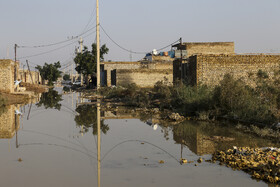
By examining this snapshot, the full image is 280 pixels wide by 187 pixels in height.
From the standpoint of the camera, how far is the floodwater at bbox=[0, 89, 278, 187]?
22.7 feet

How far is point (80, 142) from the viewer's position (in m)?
11.1

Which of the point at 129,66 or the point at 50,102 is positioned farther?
the point at 129,66

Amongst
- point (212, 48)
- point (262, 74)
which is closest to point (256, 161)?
point (262, 74)

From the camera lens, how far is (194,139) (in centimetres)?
1159

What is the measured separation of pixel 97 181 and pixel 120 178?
526mm

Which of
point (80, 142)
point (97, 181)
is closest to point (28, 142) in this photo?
point (80, 142)

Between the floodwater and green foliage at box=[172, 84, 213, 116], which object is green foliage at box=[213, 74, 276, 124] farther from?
the floodwater

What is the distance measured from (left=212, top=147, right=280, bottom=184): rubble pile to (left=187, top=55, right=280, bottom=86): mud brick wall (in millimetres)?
13738

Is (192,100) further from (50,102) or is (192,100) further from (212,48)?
(212,48)

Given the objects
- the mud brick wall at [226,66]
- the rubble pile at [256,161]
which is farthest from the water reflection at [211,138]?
the mud brick wall at [226,66]

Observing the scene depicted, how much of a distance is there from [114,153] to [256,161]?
3.79 metres

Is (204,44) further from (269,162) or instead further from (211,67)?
(269,162)

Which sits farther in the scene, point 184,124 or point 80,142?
point 184,124

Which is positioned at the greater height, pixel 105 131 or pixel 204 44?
pixel 204 44
